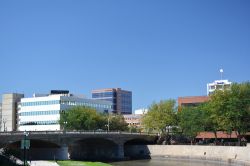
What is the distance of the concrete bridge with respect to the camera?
115m

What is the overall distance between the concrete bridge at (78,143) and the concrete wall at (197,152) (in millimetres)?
4601

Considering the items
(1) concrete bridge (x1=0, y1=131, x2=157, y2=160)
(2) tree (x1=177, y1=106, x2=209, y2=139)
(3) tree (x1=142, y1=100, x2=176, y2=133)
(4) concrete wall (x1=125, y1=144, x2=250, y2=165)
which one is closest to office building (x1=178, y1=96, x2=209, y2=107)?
(3) tree (x1=142, y1=100, x2=176, y2=133)

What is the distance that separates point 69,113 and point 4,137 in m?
61.6

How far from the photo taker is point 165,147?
13462 cm

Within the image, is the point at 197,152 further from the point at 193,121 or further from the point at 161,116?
the point at 161,116

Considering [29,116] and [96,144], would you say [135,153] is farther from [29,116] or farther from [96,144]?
[29,116]

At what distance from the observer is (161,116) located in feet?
500

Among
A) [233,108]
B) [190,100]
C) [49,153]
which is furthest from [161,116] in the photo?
[49,153]

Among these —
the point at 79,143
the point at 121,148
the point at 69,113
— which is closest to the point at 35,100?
the point at 69,113

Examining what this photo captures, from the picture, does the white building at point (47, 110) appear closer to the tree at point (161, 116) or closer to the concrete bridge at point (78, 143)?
the concrete bridge at point (78, 143)

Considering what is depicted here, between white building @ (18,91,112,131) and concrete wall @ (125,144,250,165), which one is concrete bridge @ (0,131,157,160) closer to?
concrete wall @ (125,144,250,165)

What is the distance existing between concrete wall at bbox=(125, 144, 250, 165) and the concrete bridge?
4.60m

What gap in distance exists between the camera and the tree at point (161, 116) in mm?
151875

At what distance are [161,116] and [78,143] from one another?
88.3ft
